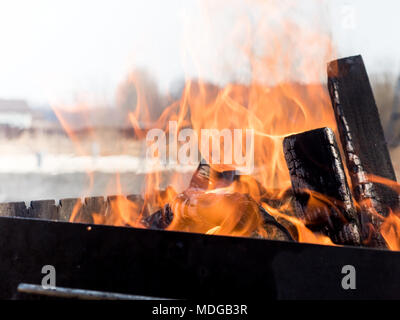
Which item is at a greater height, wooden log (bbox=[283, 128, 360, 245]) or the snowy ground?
the snowy ground

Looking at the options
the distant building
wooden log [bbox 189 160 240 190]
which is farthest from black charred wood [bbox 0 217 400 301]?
the distant building

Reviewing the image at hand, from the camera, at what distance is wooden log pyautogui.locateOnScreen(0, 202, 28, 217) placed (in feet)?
7.05

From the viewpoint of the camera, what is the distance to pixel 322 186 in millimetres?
1855

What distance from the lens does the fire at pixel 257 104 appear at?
8.00 feet

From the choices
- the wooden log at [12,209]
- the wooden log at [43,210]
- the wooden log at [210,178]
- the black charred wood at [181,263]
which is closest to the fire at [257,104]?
the wooden log at [210,178]

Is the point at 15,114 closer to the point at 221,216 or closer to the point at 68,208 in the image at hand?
the point at 68,208

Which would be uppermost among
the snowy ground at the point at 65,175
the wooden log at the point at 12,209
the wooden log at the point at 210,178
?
the snowy ground at the point at 65,175

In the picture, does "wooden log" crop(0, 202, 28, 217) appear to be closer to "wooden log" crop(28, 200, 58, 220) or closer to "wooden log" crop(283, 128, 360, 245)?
"wooden log" crop(28, 200, 58, 220)

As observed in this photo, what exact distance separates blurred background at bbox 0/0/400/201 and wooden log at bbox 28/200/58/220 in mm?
1459

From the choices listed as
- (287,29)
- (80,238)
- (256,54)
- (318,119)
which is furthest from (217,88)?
(80,238)

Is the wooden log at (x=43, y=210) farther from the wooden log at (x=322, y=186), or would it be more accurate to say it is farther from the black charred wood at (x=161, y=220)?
the wooden log at (x=322, y=186)

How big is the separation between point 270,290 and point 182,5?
2.96 metres

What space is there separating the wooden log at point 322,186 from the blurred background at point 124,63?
142 centimetres

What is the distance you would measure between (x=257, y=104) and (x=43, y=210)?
166 cm
